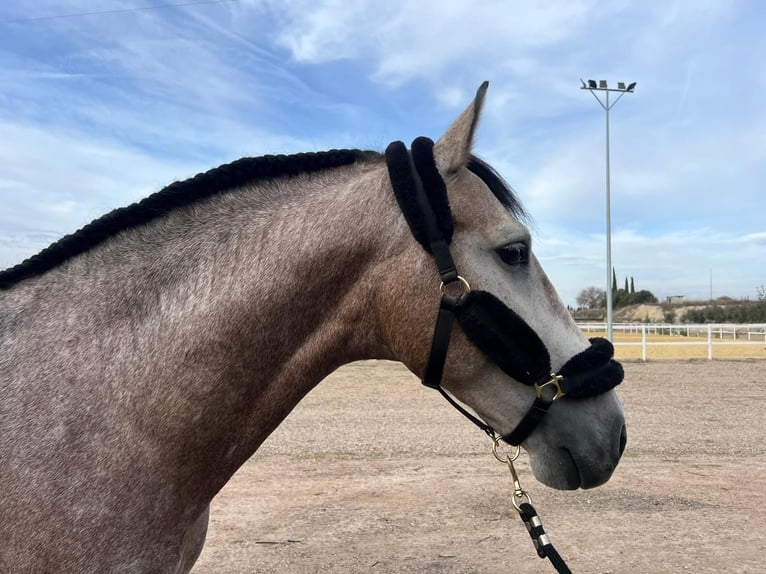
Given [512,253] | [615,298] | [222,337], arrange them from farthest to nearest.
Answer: [615,298] → [512,253] → [222,337]

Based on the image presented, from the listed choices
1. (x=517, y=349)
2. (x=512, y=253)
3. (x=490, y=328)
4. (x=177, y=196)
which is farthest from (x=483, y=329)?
(x=177, y=196)

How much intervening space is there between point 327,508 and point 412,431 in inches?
149

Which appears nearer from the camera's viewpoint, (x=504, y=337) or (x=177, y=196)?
(x=504, y=337)

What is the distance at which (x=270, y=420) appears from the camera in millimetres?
1948

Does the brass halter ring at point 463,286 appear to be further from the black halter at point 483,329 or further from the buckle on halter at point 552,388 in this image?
the buckle on halter at point 552,388

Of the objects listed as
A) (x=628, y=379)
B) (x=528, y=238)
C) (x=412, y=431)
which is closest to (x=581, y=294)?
(x=628, y=379)

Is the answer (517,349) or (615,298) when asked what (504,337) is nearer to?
(517,349)

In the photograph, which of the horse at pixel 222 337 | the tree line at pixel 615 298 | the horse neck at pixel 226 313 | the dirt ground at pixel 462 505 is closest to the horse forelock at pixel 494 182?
the horse at pixel 222 337

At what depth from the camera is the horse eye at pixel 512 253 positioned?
1969 millimetres

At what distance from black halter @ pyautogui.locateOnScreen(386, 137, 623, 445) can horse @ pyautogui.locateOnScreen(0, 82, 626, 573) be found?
0.01 meters

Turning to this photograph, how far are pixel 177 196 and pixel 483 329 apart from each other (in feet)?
4.00

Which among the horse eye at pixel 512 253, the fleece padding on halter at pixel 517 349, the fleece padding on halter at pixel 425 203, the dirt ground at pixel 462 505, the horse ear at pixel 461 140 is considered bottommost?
the dirt ground at pixel 462 505

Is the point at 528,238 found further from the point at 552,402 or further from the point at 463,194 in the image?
the point at 552,402

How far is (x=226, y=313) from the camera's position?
→ 1.87 meters
